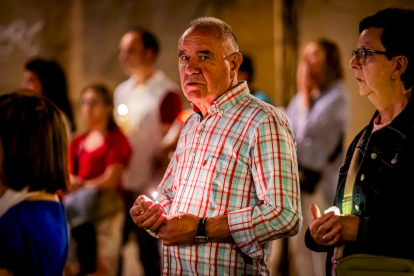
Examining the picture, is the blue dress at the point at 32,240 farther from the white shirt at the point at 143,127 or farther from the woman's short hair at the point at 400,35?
the white shirt at the point at 143,127

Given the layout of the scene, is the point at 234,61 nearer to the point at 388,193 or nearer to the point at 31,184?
the point at 388,193

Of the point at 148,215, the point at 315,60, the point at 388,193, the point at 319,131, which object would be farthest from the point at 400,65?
the point at 315,60

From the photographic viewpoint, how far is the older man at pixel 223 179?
2.34 meters

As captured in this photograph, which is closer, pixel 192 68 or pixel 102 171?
pixel 192 68

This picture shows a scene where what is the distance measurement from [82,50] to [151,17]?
1.04 m

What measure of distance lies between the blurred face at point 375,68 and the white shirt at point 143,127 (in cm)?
297

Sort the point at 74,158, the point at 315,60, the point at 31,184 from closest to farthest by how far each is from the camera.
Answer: the point at 31,184 < the point at 315,60 < the point at 74,158

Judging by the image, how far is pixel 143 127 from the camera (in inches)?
207

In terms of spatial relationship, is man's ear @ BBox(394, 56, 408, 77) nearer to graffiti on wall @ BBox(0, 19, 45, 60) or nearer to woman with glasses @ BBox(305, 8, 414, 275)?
woman with glasses @ BBox(305, 8, 414, 275)

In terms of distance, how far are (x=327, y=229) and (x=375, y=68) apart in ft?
2.44

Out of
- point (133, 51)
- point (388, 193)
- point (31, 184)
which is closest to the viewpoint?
point (388, 193)

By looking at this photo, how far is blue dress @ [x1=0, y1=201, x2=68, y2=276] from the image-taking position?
236 cm

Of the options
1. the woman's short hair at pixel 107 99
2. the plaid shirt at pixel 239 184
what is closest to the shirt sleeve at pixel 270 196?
the plaid shirt at pixel 239 184

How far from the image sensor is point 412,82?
7.83 ft
